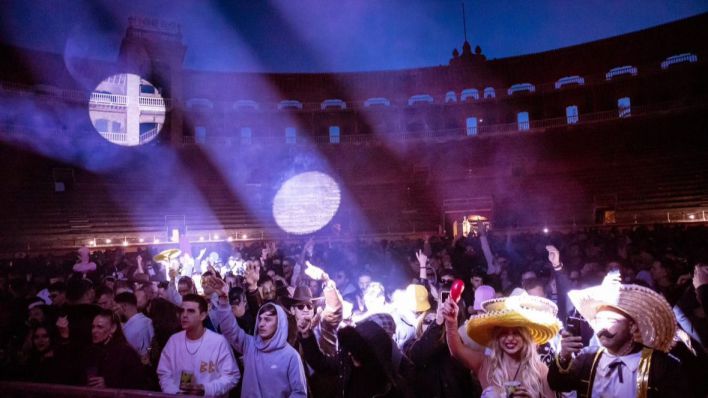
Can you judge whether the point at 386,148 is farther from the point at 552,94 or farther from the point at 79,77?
the point at 79,77

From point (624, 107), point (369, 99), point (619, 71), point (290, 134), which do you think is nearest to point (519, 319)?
point (624, 107)

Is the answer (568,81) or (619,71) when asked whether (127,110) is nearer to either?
(568,81)

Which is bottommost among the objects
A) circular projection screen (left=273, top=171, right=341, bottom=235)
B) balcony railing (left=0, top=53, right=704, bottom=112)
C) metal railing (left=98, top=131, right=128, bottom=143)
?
circular projection screen (left=273, top=171, right=341, bottom=235)

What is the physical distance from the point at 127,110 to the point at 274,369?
30.0 metres

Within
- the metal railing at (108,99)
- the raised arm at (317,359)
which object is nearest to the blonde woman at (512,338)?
the raised arm at (317,359)

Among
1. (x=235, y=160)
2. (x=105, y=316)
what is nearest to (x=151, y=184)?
(x=235, y=160)

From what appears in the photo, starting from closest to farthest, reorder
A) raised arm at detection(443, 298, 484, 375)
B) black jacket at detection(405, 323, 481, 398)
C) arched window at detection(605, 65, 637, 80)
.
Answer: raised arm at detection(443, 298, 484, 375) → black jacket at detection(405, 323, 481, 398) → arched window at detection(605, 65, 637, 80)

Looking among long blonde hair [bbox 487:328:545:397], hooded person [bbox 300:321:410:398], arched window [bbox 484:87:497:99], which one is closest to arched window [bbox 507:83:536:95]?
arched window [bbox 484:87:497:99]

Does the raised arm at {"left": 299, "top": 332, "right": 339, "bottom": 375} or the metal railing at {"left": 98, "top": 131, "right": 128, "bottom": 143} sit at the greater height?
the metal railing at {"left": 98, "top": 131, "right": 128, "bottom": 143}

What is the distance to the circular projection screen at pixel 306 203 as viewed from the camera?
1025 inches

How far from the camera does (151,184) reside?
25.9 m

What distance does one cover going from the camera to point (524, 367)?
10.2 ft

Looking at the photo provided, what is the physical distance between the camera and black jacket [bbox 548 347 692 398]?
2.56 meters

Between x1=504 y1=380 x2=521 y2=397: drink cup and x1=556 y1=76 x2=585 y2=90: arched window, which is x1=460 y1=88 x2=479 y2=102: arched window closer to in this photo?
x1=556 y1=76 x2=585 y2=90: arched window
